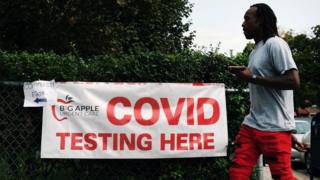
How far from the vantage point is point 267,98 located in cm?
413

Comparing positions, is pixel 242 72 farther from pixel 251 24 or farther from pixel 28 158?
pixel 28 158

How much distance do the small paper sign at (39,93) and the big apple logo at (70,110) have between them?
0.30 feet

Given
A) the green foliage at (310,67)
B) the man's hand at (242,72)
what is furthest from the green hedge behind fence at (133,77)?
the green foliage at (310,67)

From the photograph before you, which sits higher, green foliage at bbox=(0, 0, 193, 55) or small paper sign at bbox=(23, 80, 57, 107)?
green foliage at bbox=(0, 0, 193, 55)

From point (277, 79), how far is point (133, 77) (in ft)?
9.60

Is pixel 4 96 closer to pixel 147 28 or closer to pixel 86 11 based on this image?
pixel 86 11

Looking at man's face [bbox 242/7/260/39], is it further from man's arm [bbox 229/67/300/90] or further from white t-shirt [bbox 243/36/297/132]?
man's arm [bbox 229/67/300/90]

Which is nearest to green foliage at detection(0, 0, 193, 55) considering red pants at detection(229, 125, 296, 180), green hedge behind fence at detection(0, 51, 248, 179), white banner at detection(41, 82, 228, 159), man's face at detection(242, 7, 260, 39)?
green hedge behind fence at detection(0, 51, 248, 179)

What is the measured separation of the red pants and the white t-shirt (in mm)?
60

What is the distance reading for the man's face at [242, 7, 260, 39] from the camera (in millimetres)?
4230

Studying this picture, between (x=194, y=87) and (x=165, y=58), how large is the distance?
508 mm

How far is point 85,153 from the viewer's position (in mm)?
6336

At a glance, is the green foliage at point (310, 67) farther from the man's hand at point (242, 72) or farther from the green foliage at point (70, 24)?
the man's hand at point (242, 72)

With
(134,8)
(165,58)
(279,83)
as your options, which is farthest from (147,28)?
(279,83)
